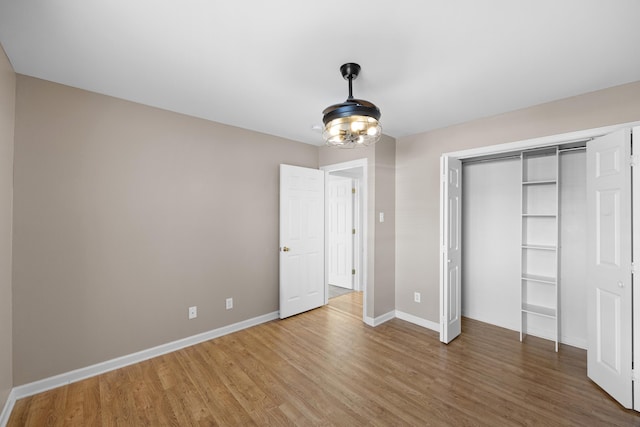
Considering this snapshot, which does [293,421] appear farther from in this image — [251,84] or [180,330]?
[251,84]

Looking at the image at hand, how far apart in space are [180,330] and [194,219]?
47.5 inches

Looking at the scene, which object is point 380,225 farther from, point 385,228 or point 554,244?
point 554,244

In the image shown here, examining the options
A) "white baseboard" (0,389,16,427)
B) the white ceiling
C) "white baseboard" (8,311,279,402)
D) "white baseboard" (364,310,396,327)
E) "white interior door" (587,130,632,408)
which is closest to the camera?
the white ceiling

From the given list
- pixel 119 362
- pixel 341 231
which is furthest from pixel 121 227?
pixel 341 231

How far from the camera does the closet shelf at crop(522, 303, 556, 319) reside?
3064mm

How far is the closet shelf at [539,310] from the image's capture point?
306 cm

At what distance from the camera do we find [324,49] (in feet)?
5.99

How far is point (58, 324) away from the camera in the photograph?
2.30 metres

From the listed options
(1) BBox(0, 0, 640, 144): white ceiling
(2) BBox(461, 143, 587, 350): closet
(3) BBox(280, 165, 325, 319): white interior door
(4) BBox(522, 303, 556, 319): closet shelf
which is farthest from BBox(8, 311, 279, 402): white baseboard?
(4) BBox(522, 303, 556, 319): closet shelf

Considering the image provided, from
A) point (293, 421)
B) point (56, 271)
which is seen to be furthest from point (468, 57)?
point (56, 271)

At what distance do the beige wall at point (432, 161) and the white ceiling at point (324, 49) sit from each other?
6.5 inches

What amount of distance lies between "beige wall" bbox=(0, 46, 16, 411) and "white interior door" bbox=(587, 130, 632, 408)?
446 centimetres

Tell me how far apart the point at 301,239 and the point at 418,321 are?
1916mm

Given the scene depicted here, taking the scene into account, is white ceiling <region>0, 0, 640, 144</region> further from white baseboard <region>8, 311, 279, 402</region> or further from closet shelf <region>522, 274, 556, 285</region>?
white baseboard <region>8, 311, 279, 402</region>
